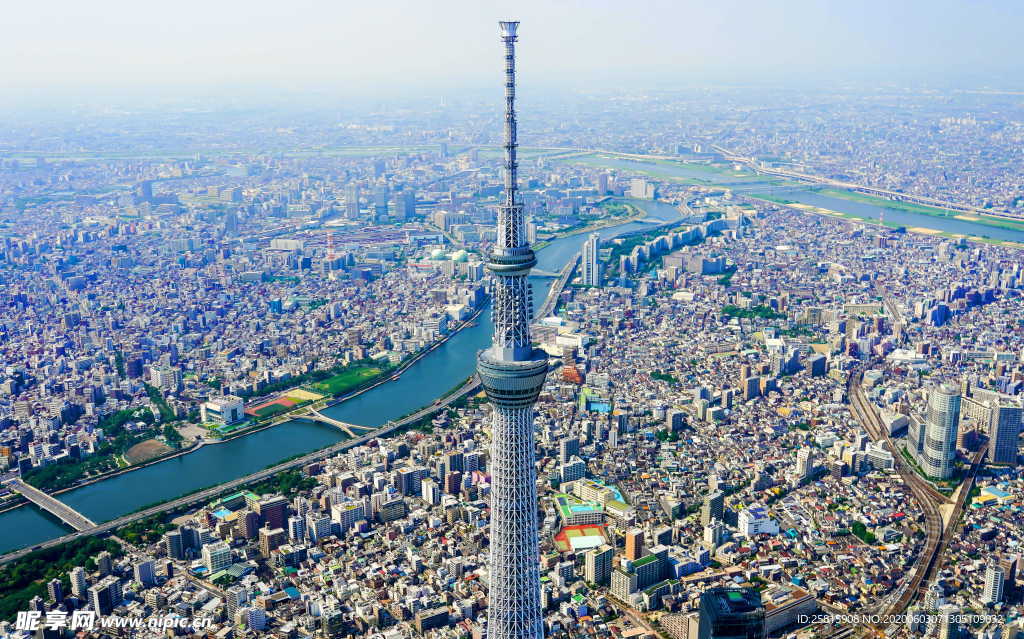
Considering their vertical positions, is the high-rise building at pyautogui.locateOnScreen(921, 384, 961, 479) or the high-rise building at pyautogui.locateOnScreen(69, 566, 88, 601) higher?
the high-rise building at pyautogui.locateOnScreen(921, 384, 961, 479)

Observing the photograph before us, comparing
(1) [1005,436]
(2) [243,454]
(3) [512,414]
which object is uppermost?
(3) [512,414]

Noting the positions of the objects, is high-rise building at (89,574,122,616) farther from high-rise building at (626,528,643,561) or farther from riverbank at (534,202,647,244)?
riverbank at (534,202,647,244)

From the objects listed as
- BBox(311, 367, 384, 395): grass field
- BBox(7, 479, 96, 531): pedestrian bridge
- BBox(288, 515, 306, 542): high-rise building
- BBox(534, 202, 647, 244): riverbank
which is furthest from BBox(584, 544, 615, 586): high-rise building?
BBox(534, 202, 647, 244): riverbank

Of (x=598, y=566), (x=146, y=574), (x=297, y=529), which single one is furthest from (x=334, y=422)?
(x=598, y=566)

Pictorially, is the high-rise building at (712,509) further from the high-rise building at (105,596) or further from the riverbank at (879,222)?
the riverbank at (879,222)

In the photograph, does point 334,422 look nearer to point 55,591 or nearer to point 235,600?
point 235,600

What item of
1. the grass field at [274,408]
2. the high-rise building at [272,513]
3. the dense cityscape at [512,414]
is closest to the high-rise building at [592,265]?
the dense cityscape at [512,414]
